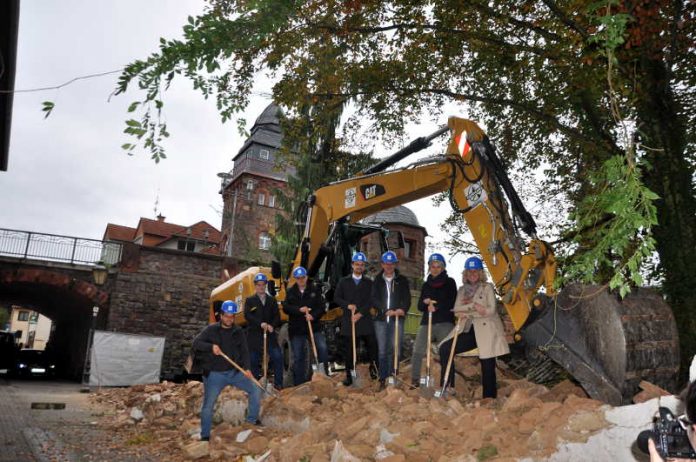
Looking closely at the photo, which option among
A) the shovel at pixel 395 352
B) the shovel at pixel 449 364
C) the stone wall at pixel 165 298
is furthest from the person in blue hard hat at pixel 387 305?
the stone wall at pixel 165 298

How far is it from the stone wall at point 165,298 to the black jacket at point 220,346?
1399 centimetres

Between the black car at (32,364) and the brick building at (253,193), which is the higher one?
the brick building at (253,193)

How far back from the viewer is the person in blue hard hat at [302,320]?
8.64 metres

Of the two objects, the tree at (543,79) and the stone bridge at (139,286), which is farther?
the stone bridge at (139,286)

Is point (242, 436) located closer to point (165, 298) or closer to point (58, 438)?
point (58, 438)

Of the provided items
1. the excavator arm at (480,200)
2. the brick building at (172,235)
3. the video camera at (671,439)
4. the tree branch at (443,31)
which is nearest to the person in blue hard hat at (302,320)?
the excavator arm at (480,200)

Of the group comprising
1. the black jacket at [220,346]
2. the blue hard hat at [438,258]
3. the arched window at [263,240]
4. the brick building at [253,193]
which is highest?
the brick building at [253,193]

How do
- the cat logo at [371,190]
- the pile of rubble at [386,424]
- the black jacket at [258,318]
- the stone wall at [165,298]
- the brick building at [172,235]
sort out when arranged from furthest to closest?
the brick building at [172,235]
the stone wall at [165,298]
the black jacket at [258,318]
the cat logo at [371,190]
the pile of rubble at [386,424]

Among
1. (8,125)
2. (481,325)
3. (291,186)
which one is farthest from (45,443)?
(291,186)

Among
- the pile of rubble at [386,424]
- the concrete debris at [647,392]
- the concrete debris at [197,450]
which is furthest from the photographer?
the concrete debris at [197,450]

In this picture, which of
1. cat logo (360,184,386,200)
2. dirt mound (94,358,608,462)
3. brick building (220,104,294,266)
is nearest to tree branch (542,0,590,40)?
cat logo (360,184,386,200)

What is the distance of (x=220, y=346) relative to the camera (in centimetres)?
730

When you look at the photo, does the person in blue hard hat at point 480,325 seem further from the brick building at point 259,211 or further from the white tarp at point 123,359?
the brick building at point 259,211

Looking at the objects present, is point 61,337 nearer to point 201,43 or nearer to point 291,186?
point 291,186
